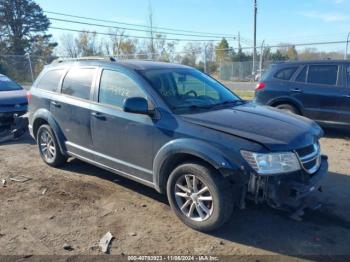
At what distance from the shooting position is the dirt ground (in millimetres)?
3592

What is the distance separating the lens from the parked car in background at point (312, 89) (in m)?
7.66

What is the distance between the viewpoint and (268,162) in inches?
134

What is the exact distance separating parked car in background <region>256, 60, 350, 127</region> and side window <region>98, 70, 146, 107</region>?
485 cm

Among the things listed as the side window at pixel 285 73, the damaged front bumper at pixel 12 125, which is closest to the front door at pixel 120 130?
the damaged front bumper at pixel 12 125

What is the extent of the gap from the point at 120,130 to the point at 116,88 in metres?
0.60

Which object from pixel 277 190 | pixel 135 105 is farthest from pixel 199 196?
pixel 135 105

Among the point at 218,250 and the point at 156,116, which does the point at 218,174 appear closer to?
the point at 218,250

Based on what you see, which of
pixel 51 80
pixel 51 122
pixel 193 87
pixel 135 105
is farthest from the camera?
pixel 51 80

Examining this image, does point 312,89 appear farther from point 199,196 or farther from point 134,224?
point 134,224

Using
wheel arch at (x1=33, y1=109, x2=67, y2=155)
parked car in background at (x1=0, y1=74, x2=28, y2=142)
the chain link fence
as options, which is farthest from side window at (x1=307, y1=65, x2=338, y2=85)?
the chain link fence

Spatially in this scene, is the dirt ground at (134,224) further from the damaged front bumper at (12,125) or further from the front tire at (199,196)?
the damaged front bumper at (12,125)

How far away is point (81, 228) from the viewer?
4.02 metres

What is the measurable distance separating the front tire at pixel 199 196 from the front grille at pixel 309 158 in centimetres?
82

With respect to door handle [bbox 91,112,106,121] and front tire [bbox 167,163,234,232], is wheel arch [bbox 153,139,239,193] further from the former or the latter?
door handle [bbox 91,112,106,121]
